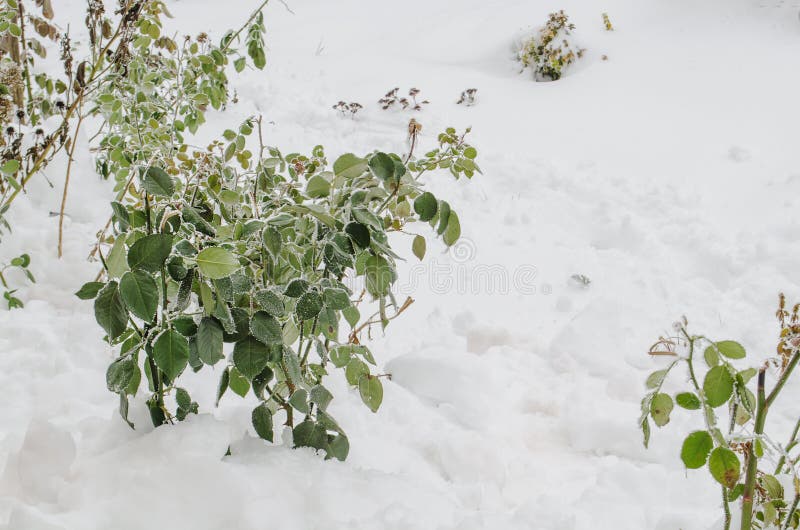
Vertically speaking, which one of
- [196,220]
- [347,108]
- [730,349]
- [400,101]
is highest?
[400,101]

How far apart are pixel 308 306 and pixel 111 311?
277 mm

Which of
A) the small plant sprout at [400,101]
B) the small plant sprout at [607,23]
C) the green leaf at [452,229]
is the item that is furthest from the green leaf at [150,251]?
the small plant sprout at [607,23]

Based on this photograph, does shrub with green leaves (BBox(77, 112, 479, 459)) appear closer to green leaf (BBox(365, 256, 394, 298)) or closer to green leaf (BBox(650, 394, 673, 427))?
green leaf (BBox(365, 256, 394, 298))

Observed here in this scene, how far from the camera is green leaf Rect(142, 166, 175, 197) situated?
0.87m

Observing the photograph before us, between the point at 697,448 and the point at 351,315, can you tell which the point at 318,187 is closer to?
the point at 351,315

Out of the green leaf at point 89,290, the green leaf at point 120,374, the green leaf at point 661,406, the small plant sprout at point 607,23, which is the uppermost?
the small plant sprout at point 607,23

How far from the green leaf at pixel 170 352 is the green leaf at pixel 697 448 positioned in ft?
2.26

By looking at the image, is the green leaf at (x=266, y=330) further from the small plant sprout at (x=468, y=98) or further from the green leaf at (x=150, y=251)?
the small plant sprout at (x=468, y=98)

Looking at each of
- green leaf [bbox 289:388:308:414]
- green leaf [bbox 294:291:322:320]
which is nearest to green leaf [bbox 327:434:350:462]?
green leaf [bbox 289:388:308:414]

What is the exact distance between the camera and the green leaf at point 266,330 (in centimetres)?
88

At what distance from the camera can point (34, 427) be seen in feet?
A: 3.20

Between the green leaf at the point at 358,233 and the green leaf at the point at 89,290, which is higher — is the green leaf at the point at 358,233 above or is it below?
above

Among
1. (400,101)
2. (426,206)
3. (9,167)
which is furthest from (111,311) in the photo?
(400,101)

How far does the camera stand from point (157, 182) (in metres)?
0.88
